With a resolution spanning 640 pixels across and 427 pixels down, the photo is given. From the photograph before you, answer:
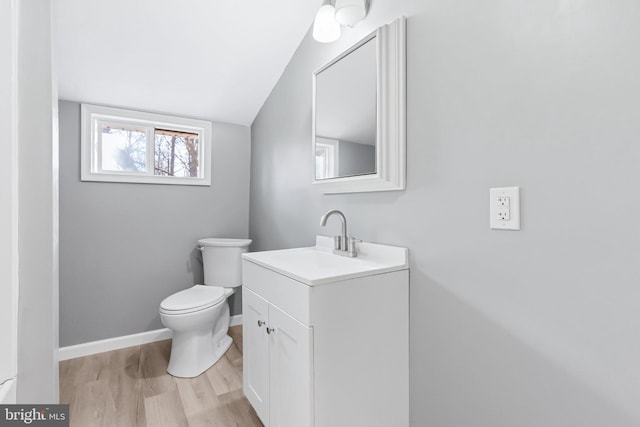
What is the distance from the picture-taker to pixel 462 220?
1.08 metres

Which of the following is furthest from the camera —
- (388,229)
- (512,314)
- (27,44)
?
(388,229)

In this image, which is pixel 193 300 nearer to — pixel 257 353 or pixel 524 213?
pixel 257 353

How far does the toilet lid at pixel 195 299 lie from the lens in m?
1.95

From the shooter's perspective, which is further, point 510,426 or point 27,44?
point 510,426

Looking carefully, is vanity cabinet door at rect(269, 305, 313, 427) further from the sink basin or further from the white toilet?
the white toilet

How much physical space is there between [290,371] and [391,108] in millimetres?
1189

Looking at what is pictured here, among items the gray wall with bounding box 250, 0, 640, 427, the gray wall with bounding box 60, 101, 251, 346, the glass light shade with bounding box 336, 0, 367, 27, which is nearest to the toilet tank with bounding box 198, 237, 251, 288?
the gray wall with bounding box 60, 101, 251, 346

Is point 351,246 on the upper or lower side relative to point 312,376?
upper

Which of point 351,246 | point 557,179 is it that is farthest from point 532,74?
point 351,246

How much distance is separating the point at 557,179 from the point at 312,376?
101 centimetres

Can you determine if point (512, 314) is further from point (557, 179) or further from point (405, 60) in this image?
point (405, 60)

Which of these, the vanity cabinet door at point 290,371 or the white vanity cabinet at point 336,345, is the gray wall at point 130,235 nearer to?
the white vanity cabinet at point 336,345

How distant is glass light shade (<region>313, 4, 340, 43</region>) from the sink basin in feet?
3.70

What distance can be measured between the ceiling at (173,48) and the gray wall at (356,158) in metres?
1.01
